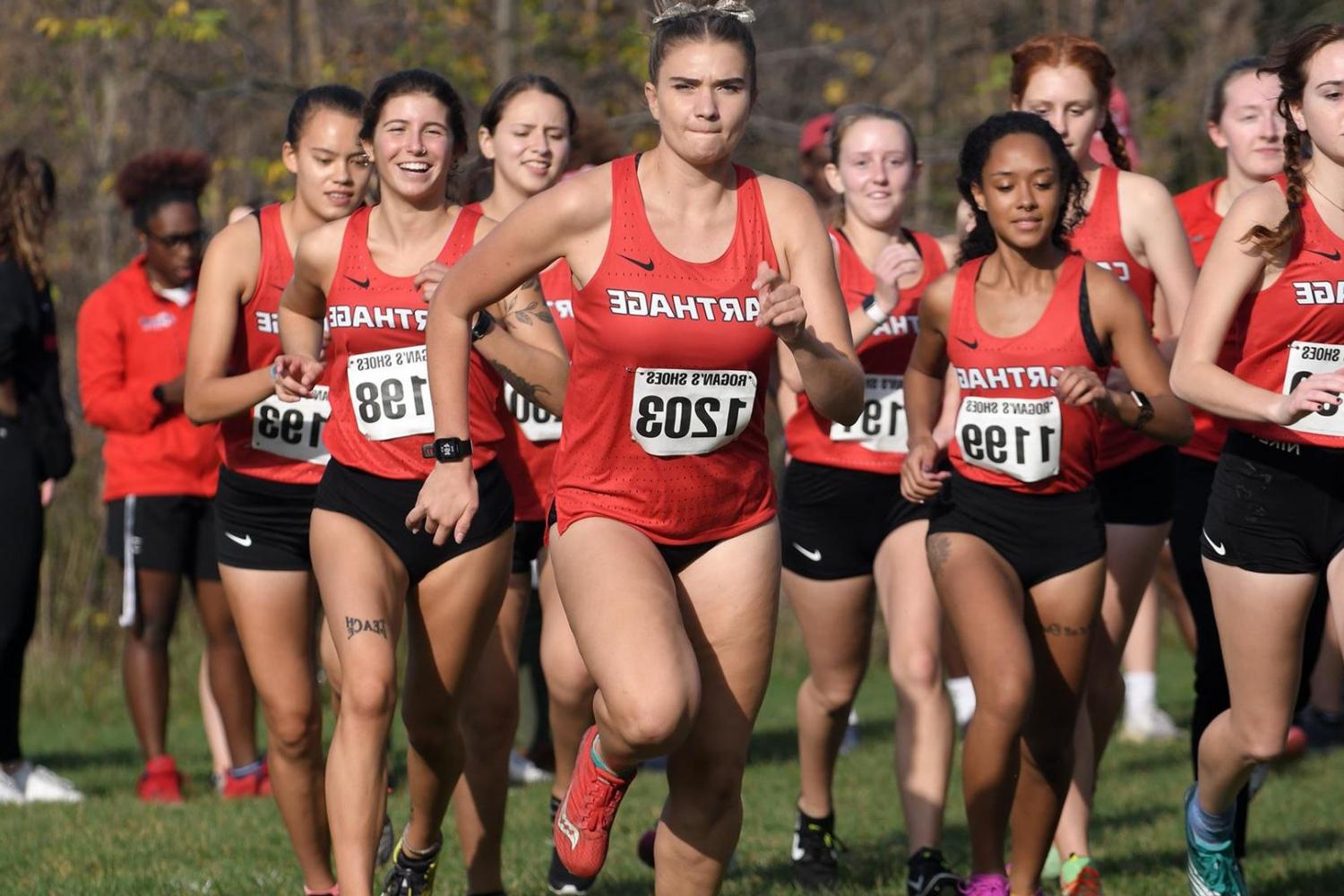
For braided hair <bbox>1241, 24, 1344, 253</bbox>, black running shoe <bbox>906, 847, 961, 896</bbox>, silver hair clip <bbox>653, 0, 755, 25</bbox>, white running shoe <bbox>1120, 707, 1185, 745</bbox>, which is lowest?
white running shoe <bbox>1120, 707, 1185, 745</bbox>

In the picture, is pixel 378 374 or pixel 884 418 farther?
pixel 884 418

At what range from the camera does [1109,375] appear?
225 inches

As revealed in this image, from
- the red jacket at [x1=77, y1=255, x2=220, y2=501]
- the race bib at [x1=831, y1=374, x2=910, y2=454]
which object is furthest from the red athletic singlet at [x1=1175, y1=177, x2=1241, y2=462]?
the red jacket at [x1=77, y1=255, x2=220, y2=501]

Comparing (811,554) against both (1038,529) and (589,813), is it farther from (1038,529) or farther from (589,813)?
(589,813)

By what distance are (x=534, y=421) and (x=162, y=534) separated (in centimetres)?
263

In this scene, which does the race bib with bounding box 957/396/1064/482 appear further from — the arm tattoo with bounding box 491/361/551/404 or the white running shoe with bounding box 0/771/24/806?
→ the white running shoe with bounding box 0/771/24/806

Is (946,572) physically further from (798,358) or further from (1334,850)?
(1334,850)

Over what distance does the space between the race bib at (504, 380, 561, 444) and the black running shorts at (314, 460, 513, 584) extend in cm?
156

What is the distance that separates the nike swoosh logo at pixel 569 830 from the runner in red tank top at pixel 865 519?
72.0 inches

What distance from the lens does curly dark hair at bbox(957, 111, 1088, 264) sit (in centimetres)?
580

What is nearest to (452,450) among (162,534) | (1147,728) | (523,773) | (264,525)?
(264,525)

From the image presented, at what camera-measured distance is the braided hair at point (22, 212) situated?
338 inches

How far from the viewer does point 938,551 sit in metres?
5.75

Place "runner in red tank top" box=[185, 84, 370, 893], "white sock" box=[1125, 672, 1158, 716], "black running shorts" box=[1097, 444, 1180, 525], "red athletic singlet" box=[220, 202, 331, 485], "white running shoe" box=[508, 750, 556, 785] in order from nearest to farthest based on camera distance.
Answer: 1. "runner in red tank top" box=[185, 84, 370, 893]
2. "red athletic singlet" box=[220, 202, 331, 485]
3. "black running shorts" box=[1097, 444, 1180, 525]
4. "white running shoe" box=[508, 750, 556, 785]
5. "white sock" box=[1125, 672, 1158, 716]
